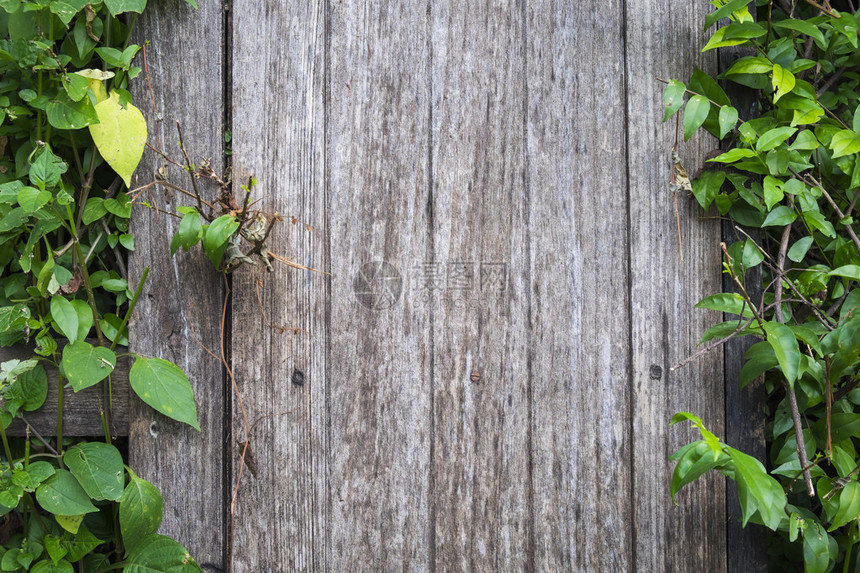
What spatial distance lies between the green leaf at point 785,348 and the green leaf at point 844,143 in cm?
38

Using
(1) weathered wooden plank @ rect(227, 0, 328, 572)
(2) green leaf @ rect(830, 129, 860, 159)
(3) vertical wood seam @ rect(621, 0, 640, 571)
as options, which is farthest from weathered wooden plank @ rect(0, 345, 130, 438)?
(2) green leaf @ rect(830, 129, 860, 159)

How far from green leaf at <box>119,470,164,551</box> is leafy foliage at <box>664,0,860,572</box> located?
3.55ft

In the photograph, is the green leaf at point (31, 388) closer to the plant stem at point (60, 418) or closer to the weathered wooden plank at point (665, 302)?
the plant stem at point (60, 418)

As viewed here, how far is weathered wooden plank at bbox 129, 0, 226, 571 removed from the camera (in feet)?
3.98

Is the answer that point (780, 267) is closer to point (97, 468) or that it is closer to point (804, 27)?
point (804, 27)

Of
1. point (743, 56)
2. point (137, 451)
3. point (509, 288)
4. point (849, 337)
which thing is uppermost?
point (743, 56)


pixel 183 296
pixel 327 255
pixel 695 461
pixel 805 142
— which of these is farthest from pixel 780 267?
pixel 183 296

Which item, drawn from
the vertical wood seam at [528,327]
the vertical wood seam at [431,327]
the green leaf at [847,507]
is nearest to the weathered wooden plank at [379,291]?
the vertical wood seam at [431,327]

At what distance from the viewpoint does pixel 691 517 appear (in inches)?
48.9

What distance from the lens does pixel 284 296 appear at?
1246mm

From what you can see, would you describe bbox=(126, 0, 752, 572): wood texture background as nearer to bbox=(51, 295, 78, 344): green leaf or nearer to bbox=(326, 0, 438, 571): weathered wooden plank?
bbox=(326, 0, 438, 571): weathered wooden plank

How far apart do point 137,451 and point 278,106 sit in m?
0.80

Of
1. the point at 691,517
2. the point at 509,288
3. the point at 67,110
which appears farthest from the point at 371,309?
the point at 691,517

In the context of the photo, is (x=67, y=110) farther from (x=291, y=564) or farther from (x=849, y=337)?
(x=849, y=337)
